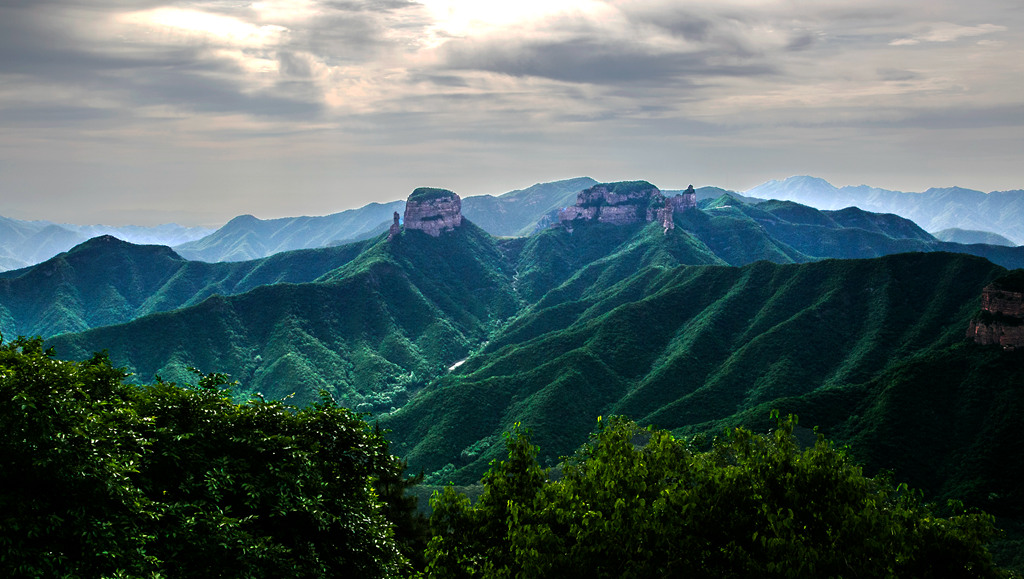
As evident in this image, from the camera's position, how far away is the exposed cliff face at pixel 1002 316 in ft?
385

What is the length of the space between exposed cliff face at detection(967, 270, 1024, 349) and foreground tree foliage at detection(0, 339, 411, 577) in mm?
129470

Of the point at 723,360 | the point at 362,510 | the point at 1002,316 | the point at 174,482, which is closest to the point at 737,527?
the point at 362,510

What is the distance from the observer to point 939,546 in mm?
23016

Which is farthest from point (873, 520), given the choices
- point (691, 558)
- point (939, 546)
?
point (691, 558)

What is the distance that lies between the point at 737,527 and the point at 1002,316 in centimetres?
12825

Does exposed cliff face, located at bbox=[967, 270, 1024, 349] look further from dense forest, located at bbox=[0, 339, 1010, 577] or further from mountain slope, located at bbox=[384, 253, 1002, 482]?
dense forest, located at bbox=[0, 339, 1010, 577]

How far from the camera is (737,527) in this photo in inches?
952

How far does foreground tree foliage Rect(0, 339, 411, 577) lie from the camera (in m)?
22.2

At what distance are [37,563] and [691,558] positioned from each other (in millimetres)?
22855

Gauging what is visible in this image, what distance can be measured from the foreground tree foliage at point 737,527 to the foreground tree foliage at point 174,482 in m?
6.03

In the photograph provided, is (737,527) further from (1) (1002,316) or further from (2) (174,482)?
(1) (1002,316)

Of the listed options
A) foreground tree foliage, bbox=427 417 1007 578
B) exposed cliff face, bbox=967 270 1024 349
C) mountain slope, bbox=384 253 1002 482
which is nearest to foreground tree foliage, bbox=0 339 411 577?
foreground tree foliage, bbox=427 417 1007 578

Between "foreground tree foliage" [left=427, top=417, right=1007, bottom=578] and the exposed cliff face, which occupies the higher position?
"foreground tree foliage" [left=427, top=417, right=1007, bottom=578]

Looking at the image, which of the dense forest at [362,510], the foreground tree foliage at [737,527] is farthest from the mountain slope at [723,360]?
the foreground tree foliage at [737,527]
